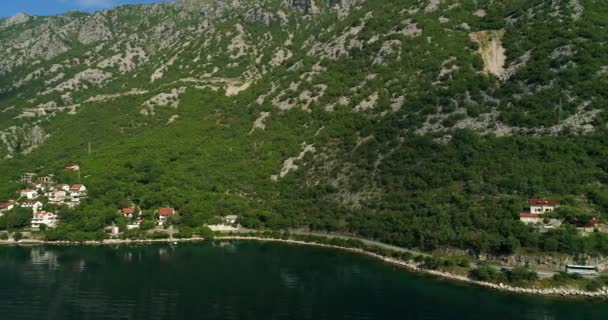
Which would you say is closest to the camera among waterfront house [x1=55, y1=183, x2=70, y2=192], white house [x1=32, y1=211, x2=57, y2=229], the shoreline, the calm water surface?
the calm water surface

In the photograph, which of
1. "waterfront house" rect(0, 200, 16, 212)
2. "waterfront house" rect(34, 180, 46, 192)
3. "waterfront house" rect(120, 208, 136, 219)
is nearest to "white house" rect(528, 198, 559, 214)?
"waterfront house" rect(120, 208, 136, 219)

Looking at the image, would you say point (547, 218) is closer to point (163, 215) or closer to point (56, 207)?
point (163, 215)

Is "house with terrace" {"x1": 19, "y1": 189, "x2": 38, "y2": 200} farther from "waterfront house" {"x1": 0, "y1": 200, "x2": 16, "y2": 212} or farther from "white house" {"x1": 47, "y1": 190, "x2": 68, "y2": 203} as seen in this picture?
"white house" {"x1": 47, "y1": 190, "x2": 68, "y2": 203}

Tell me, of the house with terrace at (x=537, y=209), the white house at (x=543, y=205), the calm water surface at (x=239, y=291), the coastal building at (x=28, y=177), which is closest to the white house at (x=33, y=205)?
the coastal building at (x=28, y=177)

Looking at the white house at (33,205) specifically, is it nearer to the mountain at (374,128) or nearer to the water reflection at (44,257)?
the mountain at (374,128)

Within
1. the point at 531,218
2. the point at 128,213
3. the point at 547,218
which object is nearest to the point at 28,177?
the point at 128,213

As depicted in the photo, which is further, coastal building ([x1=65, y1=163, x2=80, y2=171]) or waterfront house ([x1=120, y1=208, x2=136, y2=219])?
coastal building ([x1=65, y1=163, x2=80, y2=171])
